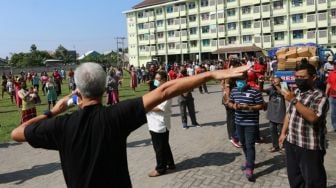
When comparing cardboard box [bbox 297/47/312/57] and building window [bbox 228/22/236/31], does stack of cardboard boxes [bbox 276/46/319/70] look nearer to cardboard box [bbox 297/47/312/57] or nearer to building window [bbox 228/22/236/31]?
cardboard box [bbox 297/47/312/57]

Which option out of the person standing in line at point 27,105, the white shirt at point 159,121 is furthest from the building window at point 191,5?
the white shirt at point 159,121

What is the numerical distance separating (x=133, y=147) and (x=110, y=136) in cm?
717

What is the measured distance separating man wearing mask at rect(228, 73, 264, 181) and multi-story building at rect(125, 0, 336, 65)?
54.6 meters

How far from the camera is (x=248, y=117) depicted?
21.1ft

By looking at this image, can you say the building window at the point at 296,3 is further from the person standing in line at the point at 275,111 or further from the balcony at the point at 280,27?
the person standing in line at the point at 275,111

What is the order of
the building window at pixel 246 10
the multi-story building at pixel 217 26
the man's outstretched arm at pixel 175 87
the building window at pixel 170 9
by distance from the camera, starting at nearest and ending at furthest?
the man's outstretched arm at pixel 175 87, the multi-story building at pixel 217 26, the building window at pixel 246 10, the building window at pixel 170 9

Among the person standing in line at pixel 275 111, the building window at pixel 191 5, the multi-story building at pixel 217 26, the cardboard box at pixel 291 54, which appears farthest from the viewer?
the building window at pixel 191 5

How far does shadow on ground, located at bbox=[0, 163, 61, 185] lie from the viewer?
24.6 feet

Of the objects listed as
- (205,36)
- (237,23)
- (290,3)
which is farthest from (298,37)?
(205,36)

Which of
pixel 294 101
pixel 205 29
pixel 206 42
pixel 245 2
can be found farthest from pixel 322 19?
pixel 294 101

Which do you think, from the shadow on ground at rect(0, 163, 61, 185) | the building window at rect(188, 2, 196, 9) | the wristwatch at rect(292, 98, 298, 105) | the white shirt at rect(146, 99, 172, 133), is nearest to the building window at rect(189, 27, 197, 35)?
the building window at rect(188, 2, 196, 9)

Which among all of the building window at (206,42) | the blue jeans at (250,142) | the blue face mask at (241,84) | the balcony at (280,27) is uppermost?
the balcony at (280,27)

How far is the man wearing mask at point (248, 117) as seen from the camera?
641 cm

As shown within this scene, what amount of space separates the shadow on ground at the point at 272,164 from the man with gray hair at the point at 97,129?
15.5 ft
